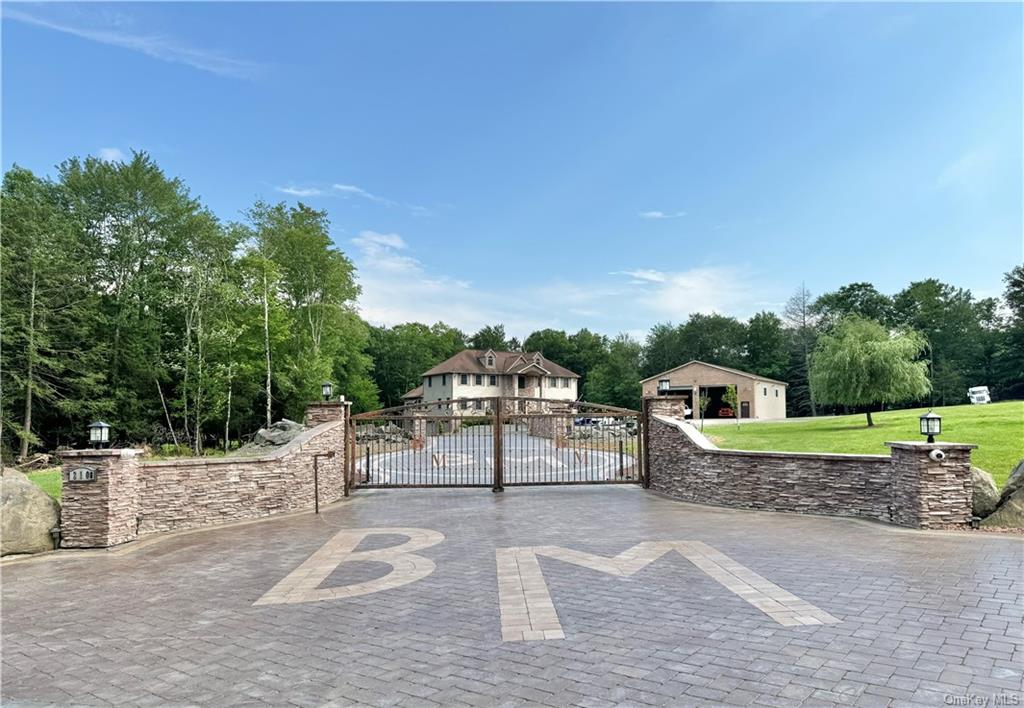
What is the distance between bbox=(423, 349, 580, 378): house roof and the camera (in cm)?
4922

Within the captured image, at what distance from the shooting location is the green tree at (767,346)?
192ft

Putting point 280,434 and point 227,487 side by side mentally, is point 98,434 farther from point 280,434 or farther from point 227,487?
point 280,434

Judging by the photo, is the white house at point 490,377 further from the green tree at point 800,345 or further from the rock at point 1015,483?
the rock at point 1015,483

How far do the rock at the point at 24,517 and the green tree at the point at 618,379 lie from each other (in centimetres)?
4814

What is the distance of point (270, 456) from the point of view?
31.2ft

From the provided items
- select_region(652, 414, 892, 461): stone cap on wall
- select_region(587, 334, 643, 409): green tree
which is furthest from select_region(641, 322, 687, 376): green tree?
select_region(652, 414, 892, 461): stone cap on wall

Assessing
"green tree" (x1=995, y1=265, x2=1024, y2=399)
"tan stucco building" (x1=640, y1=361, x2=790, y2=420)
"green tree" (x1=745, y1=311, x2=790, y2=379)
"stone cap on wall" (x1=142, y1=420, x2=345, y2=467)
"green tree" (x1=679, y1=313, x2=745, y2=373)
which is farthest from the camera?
"green tree" (x1=679, y1=313, x2=745, y2=373)

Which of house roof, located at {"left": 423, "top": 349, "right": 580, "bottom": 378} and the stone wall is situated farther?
house roof, located at {"left": 423, "top": 349, "right": 580, "bottom": 378}

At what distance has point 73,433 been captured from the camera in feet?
77.3

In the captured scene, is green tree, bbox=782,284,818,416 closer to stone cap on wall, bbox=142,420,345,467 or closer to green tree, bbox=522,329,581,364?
green tree, bbox=522,329,581,364

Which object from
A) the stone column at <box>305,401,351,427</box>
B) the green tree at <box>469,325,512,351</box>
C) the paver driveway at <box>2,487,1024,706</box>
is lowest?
the paver driveway at <box>2,487,1024,706</box>

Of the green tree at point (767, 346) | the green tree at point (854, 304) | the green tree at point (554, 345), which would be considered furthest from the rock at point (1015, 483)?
the green tree at point (554, 345)

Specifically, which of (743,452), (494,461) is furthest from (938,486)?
(494,461)

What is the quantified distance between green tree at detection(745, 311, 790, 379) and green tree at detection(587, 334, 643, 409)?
12721mm
